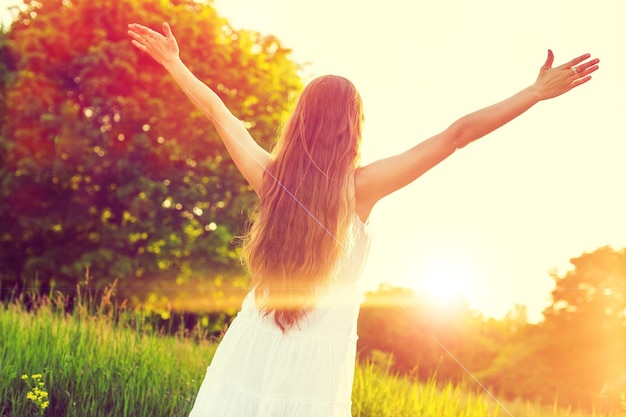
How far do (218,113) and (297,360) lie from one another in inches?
43.9

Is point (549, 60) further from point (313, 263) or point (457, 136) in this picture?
point (313, 263)

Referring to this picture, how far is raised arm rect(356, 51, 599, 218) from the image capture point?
242 cm

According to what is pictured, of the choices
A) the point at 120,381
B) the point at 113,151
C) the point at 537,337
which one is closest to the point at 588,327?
the point at 537,337

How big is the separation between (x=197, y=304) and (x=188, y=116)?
17.2ft

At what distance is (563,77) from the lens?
2545 mm

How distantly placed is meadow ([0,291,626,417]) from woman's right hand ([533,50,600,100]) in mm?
2873

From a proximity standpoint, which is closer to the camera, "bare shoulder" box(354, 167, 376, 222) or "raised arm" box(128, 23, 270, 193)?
"bare shoulder" box(354, 167, 376, 222)

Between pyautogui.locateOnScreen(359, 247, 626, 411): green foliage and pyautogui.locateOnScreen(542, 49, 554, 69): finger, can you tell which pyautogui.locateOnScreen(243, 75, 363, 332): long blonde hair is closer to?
pyautogui.locateOnScreen(542, 49, 554, 69): finger

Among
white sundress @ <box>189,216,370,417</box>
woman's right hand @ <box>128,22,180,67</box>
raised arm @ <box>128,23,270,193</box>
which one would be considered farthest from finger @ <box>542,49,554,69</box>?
woman's right hand @ <box>128,22,180,67</box>

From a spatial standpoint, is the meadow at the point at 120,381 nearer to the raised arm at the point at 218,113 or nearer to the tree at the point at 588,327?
the raised arm at the point at 218,113

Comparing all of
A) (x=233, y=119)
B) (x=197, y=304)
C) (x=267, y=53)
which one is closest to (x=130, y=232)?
(x=197, y=304)

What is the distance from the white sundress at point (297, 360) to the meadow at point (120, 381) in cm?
251

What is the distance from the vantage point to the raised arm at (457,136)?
2418mm

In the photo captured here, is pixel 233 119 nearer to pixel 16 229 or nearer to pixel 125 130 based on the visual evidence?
pixel 125 130
